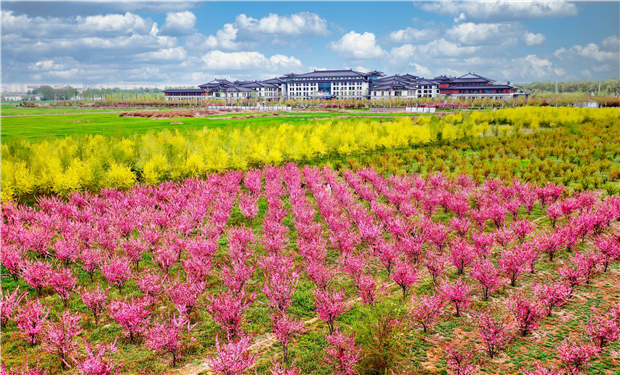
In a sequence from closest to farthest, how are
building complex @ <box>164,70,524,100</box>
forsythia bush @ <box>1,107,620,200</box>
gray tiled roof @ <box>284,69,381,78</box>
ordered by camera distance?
forsythia bush @ <box>1,107,620,200</box> < building complex @ <box>164,70,524,100</box> < gray tiled roof @ <box>284,69,381,78</box>

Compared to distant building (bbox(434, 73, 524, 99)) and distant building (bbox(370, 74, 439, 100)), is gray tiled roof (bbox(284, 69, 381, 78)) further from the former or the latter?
distant building (bbox(434, 73, 524, 99))

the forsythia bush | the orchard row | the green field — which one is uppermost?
the green field

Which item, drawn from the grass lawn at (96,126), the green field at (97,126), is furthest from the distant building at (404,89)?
the green field at (97,126)

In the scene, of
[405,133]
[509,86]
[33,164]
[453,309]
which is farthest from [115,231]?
[509,86]

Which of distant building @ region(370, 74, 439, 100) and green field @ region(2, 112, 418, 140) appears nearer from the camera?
green field @ region(2, 112, 418, 140)

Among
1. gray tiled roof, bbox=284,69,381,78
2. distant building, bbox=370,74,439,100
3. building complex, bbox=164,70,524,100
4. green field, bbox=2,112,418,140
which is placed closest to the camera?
green field, bbox=2,112,418,140

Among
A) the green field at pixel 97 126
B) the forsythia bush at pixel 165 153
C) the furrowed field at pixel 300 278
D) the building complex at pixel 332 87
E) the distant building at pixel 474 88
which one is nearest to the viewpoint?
the furrowed field at pixel 300 278

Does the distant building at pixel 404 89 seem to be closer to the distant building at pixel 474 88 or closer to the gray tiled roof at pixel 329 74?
the distant building at pixel 474 88

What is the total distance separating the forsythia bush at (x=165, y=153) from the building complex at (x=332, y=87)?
263 ft

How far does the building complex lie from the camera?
327 ft

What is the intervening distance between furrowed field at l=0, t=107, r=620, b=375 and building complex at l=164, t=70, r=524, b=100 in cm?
9197

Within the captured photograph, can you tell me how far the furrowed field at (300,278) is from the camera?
180 inches

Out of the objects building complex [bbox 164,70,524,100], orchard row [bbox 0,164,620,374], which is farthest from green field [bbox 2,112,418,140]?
building complex [bbox 164,70,524,100]

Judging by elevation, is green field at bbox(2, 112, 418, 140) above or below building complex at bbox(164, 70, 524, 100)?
below
